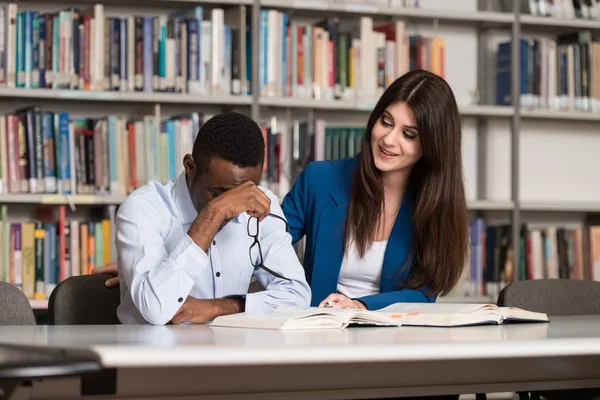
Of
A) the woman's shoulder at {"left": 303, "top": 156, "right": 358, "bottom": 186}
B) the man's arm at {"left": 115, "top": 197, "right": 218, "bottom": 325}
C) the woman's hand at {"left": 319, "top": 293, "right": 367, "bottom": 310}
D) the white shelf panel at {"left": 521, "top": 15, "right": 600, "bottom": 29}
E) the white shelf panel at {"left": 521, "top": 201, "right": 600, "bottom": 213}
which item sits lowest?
the woman's hand at {"left": 319, "top": 293, "right": 367, "bottom": 310}

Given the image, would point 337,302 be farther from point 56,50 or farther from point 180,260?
point 56,50

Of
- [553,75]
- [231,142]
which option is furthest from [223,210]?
[553,75]

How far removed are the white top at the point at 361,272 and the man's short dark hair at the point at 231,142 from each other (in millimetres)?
498

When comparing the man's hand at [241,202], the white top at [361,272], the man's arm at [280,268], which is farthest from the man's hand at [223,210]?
the white top at [361,272]

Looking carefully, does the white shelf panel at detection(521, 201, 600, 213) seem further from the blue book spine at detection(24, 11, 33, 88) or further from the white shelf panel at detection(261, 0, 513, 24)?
the blue book spine at detection(24, 11, 33, 88)

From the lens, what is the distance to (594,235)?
3.80 metres

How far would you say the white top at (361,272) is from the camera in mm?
2221

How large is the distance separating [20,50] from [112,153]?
484mm

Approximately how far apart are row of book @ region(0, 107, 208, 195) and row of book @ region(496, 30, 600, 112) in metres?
1.34

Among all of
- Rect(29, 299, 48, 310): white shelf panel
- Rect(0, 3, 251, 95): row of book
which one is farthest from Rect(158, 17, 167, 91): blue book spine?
Rect(29, 299, 48, 310): white shelf panel

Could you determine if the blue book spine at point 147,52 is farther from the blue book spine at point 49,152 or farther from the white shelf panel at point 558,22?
the white shelf panel at point 558,22

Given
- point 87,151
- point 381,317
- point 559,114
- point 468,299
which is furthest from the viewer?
point 559,114

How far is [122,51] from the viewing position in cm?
324

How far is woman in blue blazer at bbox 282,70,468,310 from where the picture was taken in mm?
2188
